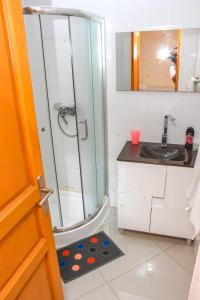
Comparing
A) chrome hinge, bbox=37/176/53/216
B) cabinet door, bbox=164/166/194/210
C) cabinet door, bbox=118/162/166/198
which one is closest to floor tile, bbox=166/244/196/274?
cabinet door, bbox=164/166/194/210

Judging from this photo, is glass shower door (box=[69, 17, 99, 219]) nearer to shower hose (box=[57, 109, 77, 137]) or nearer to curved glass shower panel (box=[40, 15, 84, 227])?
curved glass shower panel (box=[40, 15, 84, 227])

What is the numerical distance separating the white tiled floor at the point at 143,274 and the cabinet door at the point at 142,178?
512 millimetres

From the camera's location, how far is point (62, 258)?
6.64ft

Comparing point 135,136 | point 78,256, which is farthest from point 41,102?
point 78,256

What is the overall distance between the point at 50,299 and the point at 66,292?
41 cm

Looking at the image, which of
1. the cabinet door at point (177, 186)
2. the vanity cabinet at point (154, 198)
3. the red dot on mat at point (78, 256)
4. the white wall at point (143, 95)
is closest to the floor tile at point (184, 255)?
the vanity cabinet at point (154, 198)

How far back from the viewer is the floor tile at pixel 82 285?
1738mm

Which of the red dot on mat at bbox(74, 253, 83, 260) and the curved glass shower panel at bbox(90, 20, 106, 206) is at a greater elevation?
the curved glass shower panel at bbox(90, 20, 106, 206)

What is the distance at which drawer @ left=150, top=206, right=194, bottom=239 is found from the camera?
201 cm

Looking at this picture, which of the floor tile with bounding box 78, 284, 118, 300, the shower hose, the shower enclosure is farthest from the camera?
the shower hose

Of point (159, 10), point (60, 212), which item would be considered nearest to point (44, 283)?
point (60, 212)

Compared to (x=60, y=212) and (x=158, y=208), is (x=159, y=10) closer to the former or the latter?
(x=158, y=208)

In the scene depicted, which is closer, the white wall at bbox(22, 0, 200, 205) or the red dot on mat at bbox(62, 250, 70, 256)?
the white wall at bbox(22, 0, 200, 205)

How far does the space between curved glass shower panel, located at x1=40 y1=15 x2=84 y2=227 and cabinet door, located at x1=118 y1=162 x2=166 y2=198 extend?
23.9 inches
